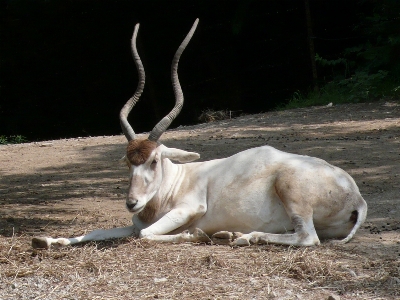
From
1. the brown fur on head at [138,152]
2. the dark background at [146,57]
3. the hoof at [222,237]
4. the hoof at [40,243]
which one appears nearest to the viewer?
the hoof at [40,243]

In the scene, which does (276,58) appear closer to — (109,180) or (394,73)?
(394,73)

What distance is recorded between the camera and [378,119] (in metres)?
10.8

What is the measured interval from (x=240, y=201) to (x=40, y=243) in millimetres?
1525

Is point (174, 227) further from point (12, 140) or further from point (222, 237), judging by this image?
point (12, 140)

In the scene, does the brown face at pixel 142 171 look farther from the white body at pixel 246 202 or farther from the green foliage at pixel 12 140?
the green foliage at pixel 12 140

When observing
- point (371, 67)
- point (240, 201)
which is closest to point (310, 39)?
point (371, 67)

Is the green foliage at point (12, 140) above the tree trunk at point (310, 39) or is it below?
below

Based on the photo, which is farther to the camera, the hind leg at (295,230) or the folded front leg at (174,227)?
the folded front leg at (174,227)

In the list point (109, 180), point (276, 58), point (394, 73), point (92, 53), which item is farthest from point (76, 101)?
point (109, 180)

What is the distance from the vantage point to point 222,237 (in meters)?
5.34

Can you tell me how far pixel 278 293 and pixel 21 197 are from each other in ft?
13.5

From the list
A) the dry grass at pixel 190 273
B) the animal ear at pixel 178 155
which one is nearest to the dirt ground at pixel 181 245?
the dry grass at pixel 190 273

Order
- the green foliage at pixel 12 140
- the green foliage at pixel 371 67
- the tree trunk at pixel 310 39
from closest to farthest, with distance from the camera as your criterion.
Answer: the green foliage at pixel 371 67
the green foliage at pixel 12 140
the tree trunk at pixel 310 39

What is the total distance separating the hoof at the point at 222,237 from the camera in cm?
531
